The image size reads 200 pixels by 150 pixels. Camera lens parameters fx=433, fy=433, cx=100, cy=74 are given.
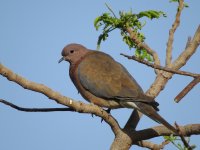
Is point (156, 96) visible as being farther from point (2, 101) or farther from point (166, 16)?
point (2, 101)

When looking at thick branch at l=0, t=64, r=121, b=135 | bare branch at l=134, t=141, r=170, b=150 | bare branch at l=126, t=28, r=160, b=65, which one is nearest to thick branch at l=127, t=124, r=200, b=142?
bare branch at l=134, t=141, r=170, b=150

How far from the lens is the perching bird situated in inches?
258

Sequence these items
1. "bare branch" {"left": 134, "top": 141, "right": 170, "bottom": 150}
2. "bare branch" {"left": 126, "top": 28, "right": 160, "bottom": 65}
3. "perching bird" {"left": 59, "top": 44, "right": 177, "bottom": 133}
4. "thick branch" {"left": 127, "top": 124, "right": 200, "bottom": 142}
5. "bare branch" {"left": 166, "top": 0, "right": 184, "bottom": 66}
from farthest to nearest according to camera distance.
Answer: "perching bird" {"left": 59, "top": 44, "right": 177, "bottom": 133}
"bare branch" {"left": 166, "top": 0, "right": 184, "bottom": 66}
"bare branch" {"left": 126, "top": 28, "right": 160, "bottom": 65}
"bare branch" {"left": 134, "top": 141, "right": 170, "bottom": 150}
"thick branch" {"left": 127, "top": 124, "right": 200, "bottom": 142}

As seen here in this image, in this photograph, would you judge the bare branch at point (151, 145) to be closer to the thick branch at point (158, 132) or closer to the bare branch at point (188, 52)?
the thick branch at point (158, 132)

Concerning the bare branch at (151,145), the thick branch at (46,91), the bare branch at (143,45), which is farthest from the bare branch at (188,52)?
the thick branch at (46,91)

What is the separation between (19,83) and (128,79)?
308cm

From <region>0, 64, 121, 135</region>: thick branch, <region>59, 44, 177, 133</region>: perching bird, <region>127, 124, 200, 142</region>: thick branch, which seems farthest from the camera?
<region>59, 44, 177, 133</region>: perching bird

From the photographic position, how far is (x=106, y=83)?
6859 millimetres

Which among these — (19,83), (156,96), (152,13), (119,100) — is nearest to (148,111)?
(156,96)

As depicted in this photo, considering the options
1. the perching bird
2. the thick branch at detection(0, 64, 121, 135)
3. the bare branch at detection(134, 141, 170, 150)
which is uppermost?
the perching bird

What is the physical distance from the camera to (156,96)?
623 cm

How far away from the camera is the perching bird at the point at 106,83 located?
6.54m

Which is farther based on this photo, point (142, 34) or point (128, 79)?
point (128, 79)

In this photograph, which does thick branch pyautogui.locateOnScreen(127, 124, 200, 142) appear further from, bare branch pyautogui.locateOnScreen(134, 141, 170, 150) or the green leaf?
the green leaf
